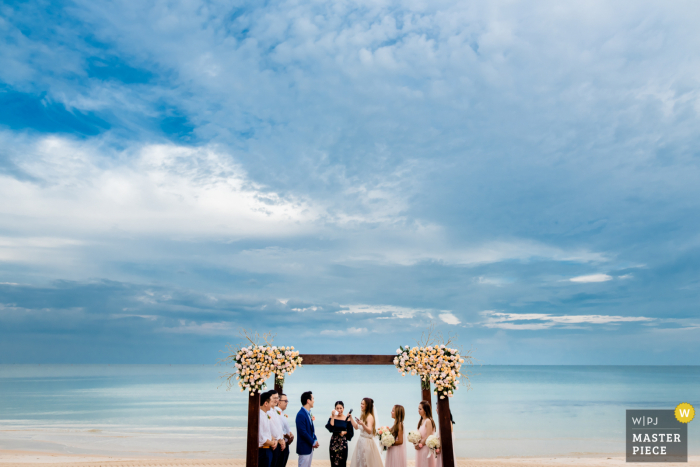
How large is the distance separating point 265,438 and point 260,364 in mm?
1394

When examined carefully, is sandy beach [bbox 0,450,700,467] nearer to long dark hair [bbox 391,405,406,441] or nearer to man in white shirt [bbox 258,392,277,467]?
long dark hair [bbox 391,405,406,441]

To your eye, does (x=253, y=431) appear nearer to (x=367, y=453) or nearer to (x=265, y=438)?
(x=265, y=438)

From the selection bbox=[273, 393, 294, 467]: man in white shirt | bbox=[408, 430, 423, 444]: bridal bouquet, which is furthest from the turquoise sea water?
bbox=[408, 430, 423, 444]: bridal bouquet

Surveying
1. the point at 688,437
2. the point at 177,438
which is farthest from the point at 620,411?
the point at 177,438

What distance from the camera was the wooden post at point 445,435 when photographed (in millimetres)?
8500

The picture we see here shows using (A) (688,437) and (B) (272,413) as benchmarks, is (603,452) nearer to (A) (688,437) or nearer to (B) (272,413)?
(A) (688,437)

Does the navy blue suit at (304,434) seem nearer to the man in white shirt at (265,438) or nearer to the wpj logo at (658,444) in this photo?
the man in white shirt at (265,438)

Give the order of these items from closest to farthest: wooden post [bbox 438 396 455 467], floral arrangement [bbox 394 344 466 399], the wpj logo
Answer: wooden post [bbox 438 396 455 467] < floral arrangement [bbox 394 344 466 399] < the wpj logo

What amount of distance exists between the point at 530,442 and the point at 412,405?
16337 millimetres

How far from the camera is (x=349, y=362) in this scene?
9.20 metres

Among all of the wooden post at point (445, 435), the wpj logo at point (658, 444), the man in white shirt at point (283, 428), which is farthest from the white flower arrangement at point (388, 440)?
the wpj logo at point (658, 444)

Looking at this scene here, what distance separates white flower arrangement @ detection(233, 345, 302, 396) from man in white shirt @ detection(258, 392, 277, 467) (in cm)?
45

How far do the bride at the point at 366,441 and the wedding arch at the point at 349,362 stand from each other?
937 mm

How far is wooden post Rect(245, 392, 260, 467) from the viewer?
8.34m
